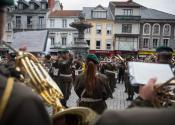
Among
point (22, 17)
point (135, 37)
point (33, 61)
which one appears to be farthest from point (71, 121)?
point (22, 17)

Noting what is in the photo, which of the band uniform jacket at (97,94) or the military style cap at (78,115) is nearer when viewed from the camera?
the military style cap at (78,115)

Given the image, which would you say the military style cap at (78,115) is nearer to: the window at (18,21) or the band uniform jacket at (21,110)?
the band uniform jacket at (21,110)

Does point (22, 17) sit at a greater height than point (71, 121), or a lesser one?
greater

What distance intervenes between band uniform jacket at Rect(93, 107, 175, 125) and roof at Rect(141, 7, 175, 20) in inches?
2359

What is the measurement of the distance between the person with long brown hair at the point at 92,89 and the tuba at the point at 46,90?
3620 millimetres

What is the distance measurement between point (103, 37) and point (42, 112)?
59.2 m

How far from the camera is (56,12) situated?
63.4m

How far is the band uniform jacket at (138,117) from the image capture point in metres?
1.85

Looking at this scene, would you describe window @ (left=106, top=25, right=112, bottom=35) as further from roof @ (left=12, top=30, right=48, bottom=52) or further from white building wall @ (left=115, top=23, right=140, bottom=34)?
roof @ (left=12, top=30, right=48, bottom=52)

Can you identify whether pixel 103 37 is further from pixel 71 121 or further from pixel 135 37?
pixel 71 121

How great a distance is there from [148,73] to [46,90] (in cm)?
69

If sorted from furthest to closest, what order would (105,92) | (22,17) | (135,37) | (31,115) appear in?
(22,17)
(135,37)
(105,92)
(31,115)

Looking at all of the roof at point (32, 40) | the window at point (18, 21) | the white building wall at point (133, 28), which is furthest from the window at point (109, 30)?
the roof at point (32, 40)

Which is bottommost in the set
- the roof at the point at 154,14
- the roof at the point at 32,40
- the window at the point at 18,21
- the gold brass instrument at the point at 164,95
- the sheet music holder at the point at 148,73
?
the gold brass instrument at the point at 164,95
